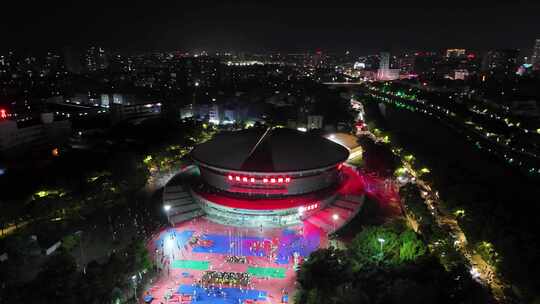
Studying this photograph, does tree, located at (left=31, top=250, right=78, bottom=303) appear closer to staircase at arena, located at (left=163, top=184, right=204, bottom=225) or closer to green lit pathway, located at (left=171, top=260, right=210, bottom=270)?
green lit pathway, located at (left=171, top=260, right=210, bottom=270)

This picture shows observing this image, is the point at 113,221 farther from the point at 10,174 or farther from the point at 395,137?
the point at 395,137

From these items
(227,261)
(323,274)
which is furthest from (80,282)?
(323,274)

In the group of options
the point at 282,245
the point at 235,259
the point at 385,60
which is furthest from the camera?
the point at 385,60

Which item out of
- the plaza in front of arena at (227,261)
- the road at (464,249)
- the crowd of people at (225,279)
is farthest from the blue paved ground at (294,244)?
the road at (464,249)

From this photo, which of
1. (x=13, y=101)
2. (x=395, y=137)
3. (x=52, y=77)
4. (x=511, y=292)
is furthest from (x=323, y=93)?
(x=511, y=292)

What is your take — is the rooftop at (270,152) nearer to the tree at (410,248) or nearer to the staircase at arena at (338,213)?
the staircase at arena at (338,213)

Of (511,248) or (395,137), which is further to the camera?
(395,137)

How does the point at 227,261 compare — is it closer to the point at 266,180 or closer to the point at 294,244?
the point at 294,244
